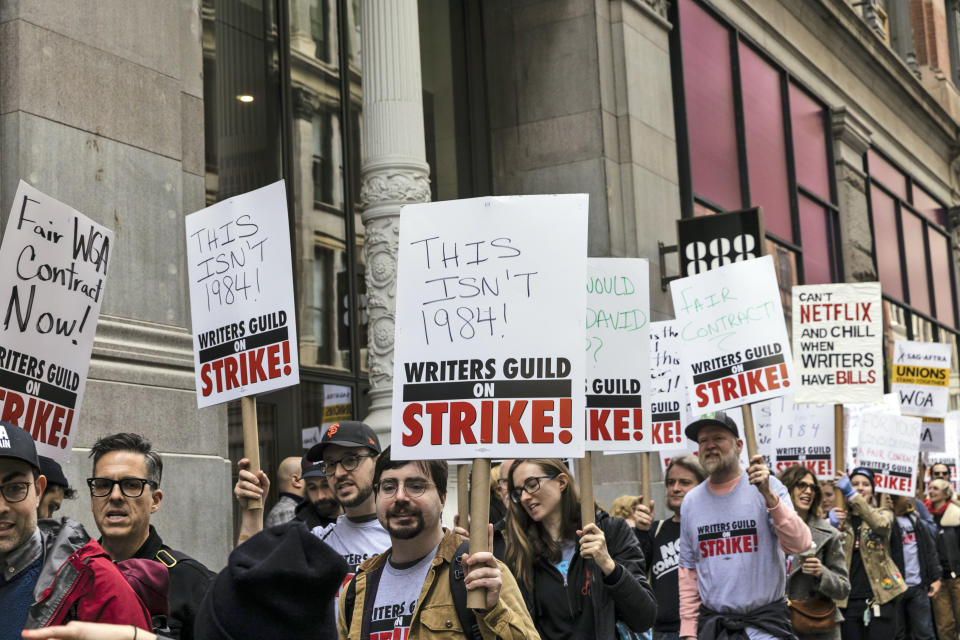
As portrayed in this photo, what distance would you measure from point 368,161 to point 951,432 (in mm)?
10641

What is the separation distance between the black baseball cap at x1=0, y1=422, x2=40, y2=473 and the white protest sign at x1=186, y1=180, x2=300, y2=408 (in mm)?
1950

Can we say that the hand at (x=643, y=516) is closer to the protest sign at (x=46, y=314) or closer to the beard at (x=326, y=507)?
the beard at (x=326, y=507)

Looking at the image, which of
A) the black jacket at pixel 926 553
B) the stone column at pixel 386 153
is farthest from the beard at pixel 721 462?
the black jacket at pixel 926 553

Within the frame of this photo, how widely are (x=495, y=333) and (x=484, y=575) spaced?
1.03m

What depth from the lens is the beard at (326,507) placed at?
6.91m

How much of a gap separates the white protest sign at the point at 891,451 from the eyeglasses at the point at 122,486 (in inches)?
411

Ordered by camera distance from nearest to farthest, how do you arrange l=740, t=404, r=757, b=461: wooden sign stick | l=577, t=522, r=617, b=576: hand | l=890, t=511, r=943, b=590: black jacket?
l=577, t=522, r=617, b=576: hand < l=740, t=404, r=757, b=461: wooden sign stick < l=890, t=511, r=943, b=590: black jacket

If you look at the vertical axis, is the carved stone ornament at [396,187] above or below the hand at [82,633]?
above

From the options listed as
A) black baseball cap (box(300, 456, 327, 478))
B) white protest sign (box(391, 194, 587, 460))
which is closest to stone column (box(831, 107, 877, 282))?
black baseball cap (box(300, 456, 327, 478))

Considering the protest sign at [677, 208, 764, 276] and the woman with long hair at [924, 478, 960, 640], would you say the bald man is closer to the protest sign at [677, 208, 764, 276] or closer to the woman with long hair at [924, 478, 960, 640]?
the protest sign at [677, 208, 764, 276]

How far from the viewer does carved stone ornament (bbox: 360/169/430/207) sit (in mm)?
11812

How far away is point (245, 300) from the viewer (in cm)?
602

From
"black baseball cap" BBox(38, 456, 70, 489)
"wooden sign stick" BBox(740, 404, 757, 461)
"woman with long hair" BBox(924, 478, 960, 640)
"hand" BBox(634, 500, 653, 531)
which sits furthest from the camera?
"woman with long hair" BBox(924, 478, 960, 640)

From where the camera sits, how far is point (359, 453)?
5875mm
